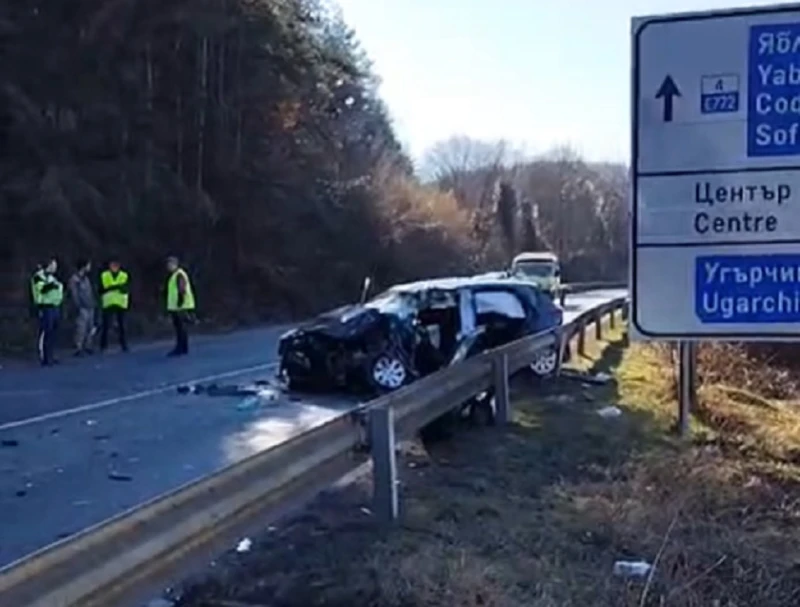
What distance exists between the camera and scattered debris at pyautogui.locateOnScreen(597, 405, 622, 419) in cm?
1195

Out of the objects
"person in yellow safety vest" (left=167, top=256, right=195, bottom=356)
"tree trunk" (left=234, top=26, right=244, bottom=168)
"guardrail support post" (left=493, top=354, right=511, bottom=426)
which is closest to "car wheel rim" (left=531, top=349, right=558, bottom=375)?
"guardrail support post" (left=493, top=354, right=511, bottom=426)

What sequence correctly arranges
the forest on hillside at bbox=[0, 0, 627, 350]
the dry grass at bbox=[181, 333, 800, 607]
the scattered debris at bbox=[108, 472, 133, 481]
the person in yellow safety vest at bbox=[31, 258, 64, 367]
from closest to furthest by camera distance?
the dry grass at bbox=[181, 333, 800, 607]
the scattered debris at bbox=[108, 472, 133, 481]
the person in yellow safety vest at bbox=[31, 258, 64, 367]
the forest on hillside at bbox=[0, 0, 627, 350]

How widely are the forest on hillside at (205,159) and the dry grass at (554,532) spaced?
12.0 meters

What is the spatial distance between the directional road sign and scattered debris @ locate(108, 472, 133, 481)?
4607 mm

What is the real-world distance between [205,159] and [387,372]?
2150 cm

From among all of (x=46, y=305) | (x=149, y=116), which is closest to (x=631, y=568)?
(x=46, y=305)

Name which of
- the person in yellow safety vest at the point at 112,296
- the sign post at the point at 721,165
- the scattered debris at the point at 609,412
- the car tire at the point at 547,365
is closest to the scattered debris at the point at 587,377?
the car tire at the point at 547,365

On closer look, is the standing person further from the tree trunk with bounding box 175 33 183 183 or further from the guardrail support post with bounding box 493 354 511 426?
the guardrail support post with bounding box 493 354 511 426

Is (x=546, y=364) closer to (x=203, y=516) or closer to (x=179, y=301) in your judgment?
(x=179, y=301)

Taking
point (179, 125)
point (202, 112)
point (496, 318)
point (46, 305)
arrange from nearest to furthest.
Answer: point (496, 318) → point (46, 305) → point (179, 125) → point (202, 112)

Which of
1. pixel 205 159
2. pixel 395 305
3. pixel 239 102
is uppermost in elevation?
pixel 239 102

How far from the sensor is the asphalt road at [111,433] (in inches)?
339

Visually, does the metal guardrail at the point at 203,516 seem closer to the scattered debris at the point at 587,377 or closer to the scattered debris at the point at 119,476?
the scattered debris at the point at 119,476

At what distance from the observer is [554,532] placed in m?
6.61
